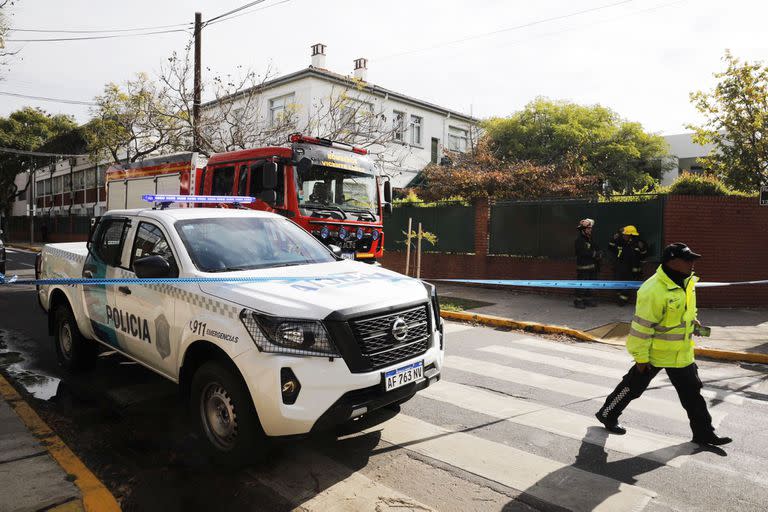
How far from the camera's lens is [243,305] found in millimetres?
3488

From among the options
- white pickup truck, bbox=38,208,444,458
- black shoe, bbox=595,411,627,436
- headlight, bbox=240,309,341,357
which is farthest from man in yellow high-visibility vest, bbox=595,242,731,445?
headlight, bbox=240,309,341,357

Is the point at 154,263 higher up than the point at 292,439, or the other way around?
the point at 154,263

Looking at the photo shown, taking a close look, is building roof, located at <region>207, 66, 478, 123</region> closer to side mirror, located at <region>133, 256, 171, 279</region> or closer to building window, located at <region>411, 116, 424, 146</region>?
building window, located at <region>411, 116, 424, 146</region>

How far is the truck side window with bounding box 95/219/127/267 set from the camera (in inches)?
197

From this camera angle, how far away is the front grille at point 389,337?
11.6 ft

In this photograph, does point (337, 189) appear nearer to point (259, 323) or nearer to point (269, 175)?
point (269, 175)

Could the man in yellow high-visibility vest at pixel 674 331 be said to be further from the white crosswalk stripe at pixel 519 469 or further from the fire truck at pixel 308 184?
the fire truck at pixel 308 184

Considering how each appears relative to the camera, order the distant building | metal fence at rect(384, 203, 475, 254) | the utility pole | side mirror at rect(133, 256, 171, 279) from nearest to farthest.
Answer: side mirror at rect(133, 256, 171, 279)
metal fence at rect(384, 203, 475, 254)
the utility pole
the distant building

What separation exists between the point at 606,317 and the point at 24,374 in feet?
29.9

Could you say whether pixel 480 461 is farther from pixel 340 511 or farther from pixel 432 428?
pixel 340 511

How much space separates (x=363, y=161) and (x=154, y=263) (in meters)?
7.05

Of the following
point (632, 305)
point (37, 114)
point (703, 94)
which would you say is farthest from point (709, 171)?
point (37, 114)

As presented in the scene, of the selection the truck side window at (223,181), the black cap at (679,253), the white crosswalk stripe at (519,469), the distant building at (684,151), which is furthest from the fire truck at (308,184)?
the distant building at (684,151)

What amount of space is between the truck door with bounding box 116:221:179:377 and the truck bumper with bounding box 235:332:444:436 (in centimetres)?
102
